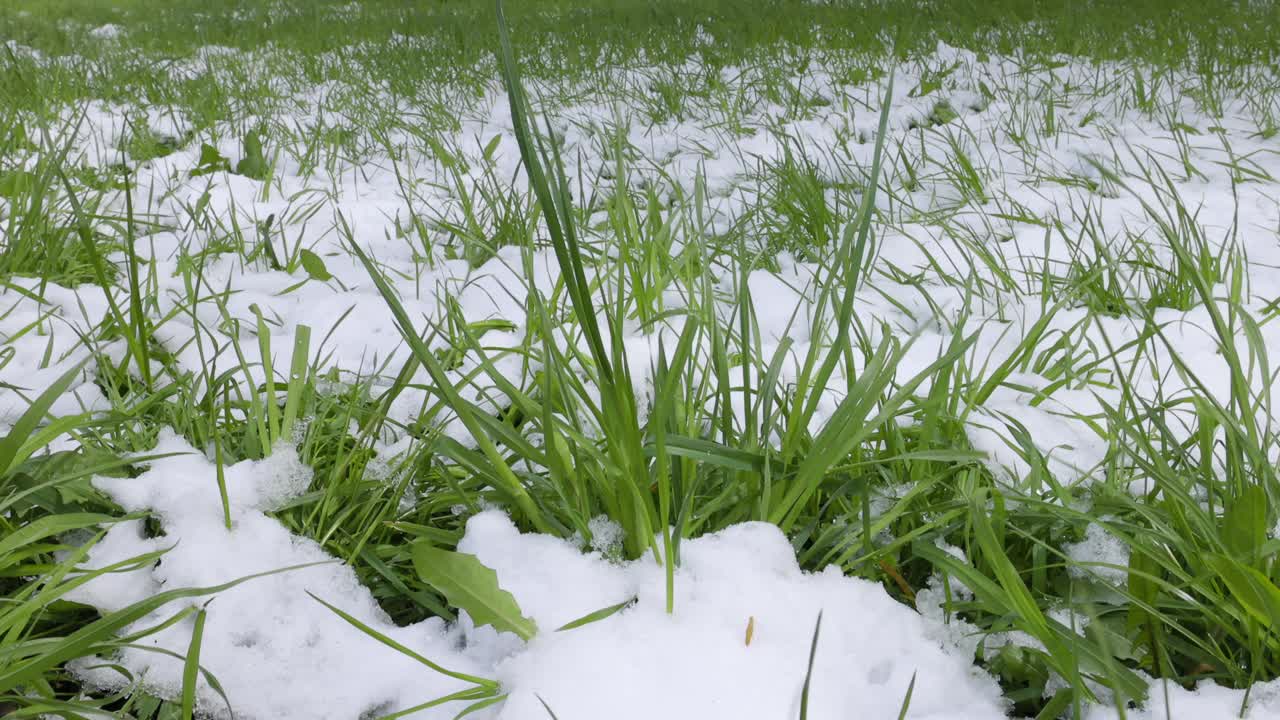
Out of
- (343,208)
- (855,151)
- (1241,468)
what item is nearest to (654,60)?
(855,151)

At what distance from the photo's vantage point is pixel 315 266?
1574 mm

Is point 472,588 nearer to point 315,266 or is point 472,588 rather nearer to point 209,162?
point 315,266

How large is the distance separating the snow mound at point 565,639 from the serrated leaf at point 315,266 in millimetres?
874

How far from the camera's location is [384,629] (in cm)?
74

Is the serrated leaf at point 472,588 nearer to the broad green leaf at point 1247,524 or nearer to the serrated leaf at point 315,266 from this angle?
the broad green leaf at point 1247,524

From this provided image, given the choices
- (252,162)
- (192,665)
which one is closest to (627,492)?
(192,665)

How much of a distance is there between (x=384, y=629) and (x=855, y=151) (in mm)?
2375

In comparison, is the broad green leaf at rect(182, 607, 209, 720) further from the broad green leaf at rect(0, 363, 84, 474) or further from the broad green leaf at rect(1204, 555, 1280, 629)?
the broad green leaf at rect(1204, 555, 1280, 629)

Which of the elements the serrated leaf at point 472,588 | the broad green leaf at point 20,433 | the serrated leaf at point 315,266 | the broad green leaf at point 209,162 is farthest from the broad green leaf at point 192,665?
the broad green leaf at point 209,162

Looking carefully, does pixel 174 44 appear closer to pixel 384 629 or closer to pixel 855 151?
pixel 855 151

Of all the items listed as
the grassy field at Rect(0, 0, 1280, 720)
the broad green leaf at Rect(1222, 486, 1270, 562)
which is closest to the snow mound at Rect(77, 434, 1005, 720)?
the grassy field at Rect(0, 0, 1280, 720)

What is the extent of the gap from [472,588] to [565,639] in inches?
4.0

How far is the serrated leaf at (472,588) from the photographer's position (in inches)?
26.4

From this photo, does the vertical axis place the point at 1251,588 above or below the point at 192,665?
above
